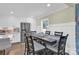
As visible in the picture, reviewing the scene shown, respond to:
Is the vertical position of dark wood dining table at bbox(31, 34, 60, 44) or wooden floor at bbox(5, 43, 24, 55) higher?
dark wood dining table at bbox(31, 34, 60, 44)

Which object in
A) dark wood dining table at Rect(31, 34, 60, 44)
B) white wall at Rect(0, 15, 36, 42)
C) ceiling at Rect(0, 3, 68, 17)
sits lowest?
dark wood dining table at Rect(31, 34, 60, 44)

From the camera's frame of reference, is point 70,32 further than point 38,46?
No

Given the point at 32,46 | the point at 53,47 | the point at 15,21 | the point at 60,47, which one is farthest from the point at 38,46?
the point at 15,21

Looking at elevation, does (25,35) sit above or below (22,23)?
below

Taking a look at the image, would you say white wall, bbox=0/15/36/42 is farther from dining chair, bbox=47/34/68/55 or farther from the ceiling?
dining chair, bbox=47/34/68/55

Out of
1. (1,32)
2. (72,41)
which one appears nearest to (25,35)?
(1,32)

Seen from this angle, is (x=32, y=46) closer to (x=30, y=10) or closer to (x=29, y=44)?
(x=29, y=44)

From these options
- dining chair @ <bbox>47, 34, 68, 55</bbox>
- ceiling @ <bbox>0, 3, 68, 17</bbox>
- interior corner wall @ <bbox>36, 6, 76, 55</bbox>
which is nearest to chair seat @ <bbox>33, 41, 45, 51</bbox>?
dining chair @ <bbox>47, 34, 68, 55</bbox>

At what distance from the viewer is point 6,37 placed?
157 centimetres

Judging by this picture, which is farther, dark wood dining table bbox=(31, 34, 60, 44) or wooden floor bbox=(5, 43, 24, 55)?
dark wood dining table bbox=(31, 34, 60, 44)

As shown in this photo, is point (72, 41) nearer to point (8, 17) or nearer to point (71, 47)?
point (71, 47)

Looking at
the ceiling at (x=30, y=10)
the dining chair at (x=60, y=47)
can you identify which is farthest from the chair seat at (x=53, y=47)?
the ceiling at (x=30, y=10)

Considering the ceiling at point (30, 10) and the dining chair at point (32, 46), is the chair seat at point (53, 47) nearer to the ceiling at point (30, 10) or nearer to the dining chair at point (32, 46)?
the dining chair at point (32, 46)

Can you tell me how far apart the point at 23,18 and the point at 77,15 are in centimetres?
76
